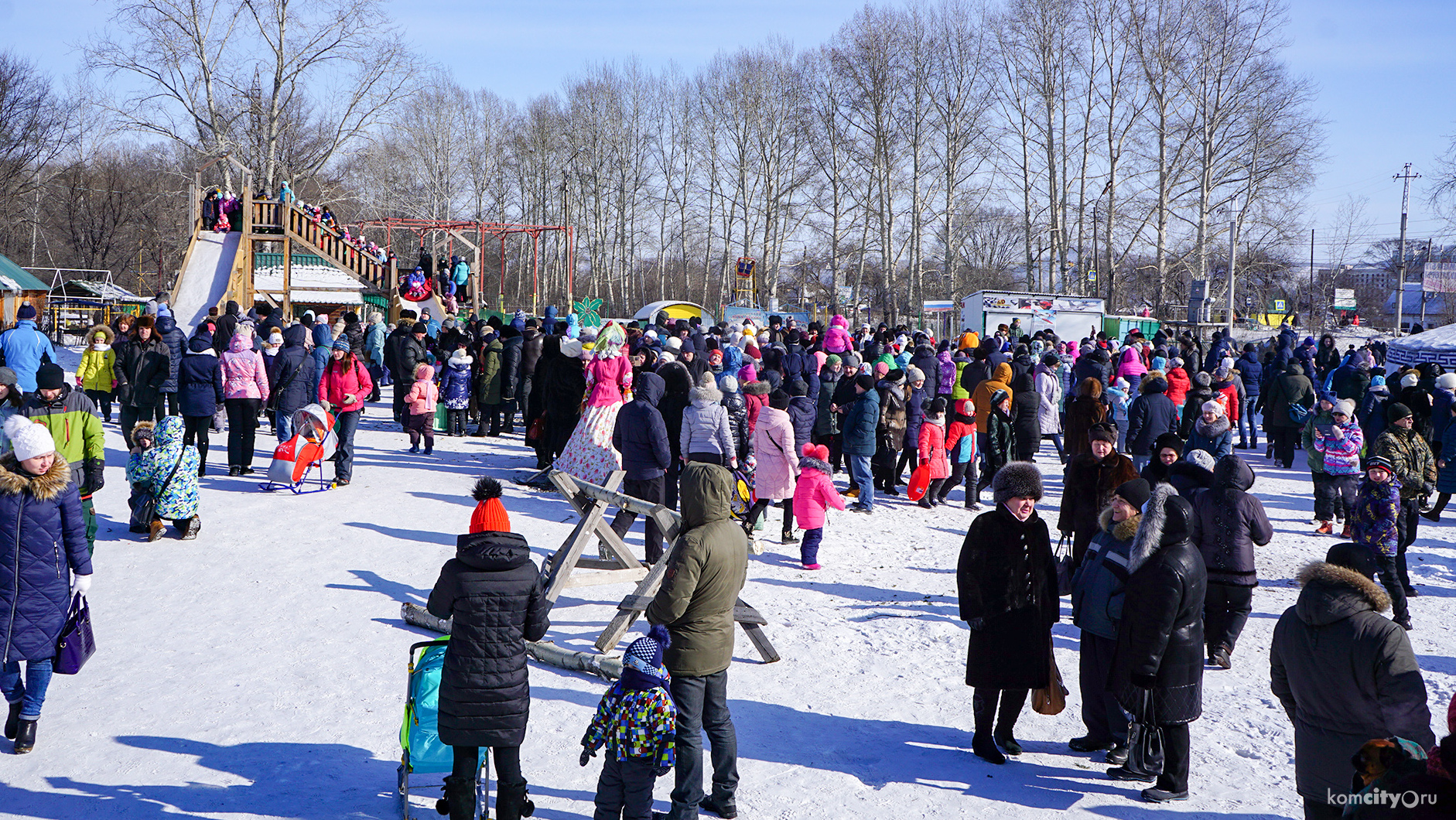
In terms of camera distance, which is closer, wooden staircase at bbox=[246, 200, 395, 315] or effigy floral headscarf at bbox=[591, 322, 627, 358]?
effigy floral headscarf at bbox=[591, 322, 627, 358]

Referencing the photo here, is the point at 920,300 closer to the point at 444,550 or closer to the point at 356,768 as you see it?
the point at 444,550

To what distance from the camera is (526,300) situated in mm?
55281

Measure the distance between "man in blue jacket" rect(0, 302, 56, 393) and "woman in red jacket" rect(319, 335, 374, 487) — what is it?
3181mm

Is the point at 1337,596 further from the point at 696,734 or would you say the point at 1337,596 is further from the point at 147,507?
the point at 147,507

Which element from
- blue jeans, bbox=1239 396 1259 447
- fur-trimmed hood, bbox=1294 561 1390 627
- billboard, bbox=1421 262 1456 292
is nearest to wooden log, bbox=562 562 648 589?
fur-trimmed hood, bbox=1294 561 1390 627

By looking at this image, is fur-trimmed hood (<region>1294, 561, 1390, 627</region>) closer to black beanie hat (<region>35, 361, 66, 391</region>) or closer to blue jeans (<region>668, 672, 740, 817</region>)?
blue jeans (<region>668, 672, 740, 817</region>)

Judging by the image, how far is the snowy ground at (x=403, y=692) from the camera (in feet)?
14.3

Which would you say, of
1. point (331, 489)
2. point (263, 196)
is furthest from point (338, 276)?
point (331, 489)

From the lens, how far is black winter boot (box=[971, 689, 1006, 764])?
15.8 ft

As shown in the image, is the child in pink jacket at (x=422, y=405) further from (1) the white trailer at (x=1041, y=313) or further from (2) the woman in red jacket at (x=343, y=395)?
(1) the white trailer at (x=1041, y=313)

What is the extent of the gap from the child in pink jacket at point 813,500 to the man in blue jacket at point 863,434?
200 centimetres

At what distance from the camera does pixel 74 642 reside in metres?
4.69

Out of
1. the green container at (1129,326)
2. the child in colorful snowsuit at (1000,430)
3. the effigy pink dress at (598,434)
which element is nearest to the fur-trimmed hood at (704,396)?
the effigy pink dress at (598,434)

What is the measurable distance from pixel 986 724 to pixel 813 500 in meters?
3.50
